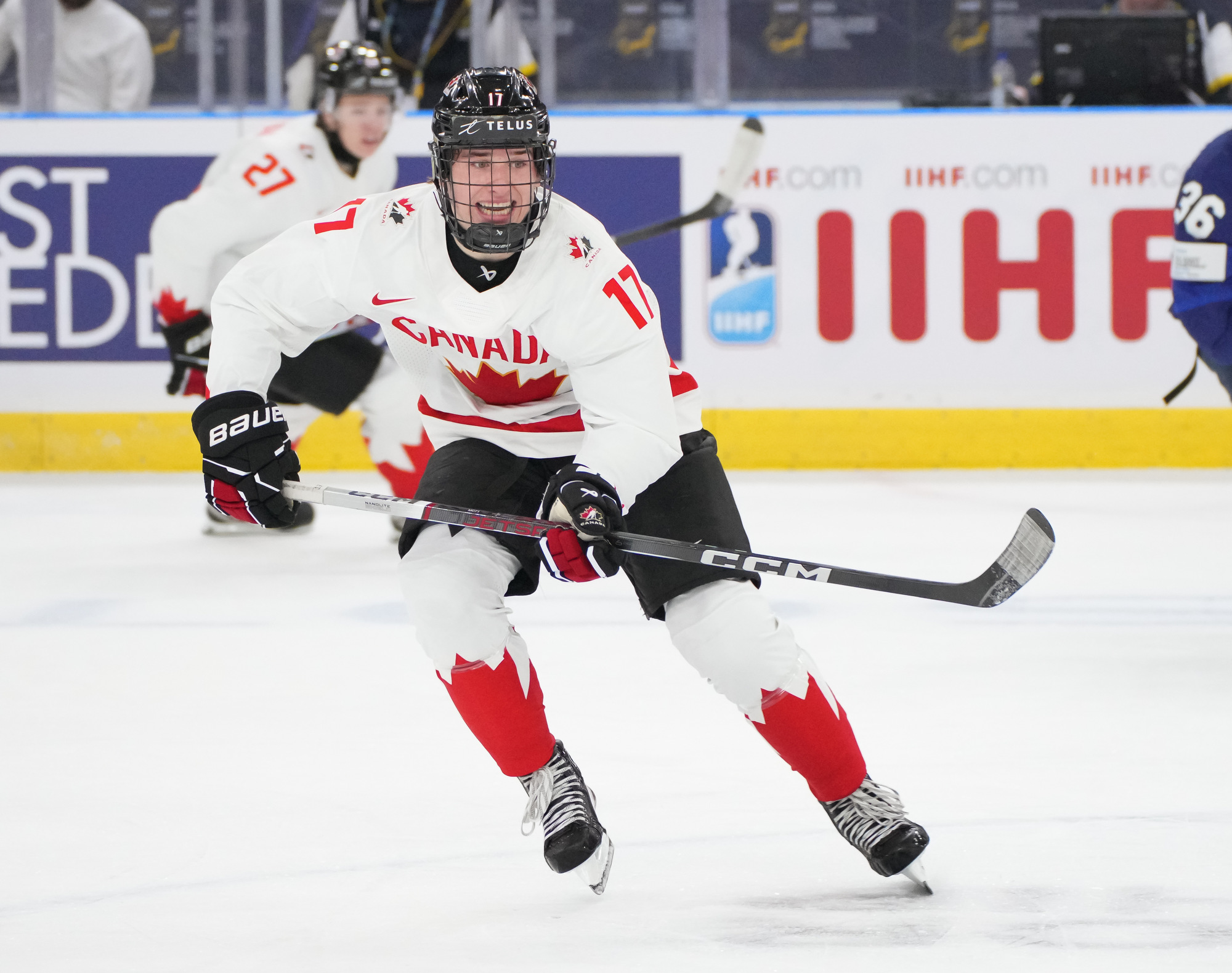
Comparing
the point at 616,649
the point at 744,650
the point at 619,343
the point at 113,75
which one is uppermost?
the point at 113,75

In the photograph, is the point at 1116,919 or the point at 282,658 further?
the point at 282,658

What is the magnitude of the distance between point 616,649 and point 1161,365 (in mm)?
3102

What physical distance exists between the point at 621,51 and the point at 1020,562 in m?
3.98

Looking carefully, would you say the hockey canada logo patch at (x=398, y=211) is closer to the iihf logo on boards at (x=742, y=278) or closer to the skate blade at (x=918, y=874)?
the skate blade at (x=918, y=874)

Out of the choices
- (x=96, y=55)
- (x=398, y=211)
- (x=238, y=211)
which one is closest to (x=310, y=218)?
(x=238, y=211)

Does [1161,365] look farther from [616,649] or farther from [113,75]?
[113,75]

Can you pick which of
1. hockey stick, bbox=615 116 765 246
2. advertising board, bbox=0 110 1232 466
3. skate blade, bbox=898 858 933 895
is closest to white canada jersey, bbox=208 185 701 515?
skate blade, bbox=898 858 933 895

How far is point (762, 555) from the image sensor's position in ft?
5.97

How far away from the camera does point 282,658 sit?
9.48 feet

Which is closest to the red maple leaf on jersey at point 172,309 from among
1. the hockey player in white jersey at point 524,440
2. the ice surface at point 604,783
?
the ice surface at point 604,783

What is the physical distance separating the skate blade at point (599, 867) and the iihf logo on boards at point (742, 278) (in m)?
3.88

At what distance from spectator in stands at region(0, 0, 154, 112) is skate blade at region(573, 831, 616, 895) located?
4.40m

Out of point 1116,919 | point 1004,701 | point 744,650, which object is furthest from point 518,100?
point 1004,701

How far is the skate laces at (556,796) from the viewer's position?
1.71 metres
